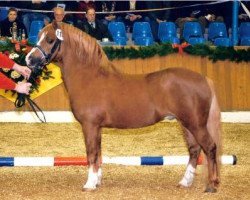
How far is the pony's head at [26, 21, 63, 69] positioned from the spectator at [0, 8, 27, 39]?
6.31 meters

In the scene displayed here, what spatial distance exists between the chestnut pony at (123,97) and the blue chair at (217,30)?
7.70 m

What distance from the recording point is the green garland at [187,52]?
10812 millimetres

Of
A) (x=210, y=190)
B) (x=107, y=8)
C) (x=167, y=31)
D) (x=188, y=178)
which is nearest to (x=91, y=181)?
(x=188, y=178)

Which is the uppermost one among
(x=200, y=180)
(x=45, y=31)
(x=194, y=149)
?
(x=45, y=31)

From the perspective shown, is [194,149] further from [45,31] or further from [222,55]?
[222,55]

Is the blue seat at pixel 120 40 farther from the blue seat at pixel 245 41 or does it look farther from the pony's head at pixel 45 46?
the pony's head at pixel 45 46

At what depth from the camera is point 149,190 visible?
20.0 feet

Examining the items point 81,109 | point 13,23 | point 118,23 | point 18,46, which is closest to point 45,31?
point 81,109

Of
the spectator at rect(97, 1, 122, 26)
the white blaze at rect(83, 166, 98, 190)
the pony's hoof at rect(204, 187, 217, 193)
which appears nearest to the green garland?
the spectator at rect(97, 1, 122, 26)

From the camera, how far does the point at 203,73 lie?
436 inches

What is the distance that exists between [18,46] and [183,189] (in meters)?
5.30

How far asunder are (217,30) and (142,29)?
6.19 feet

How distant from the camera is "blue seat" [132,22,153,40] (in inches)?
526

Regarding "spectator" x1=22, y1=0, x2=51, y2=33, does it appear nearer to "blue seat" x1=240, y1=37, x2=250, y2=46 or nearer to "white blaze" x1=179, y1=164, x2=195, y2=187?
"blue seat" x1=240, y1=37, x2=250, y2=46
